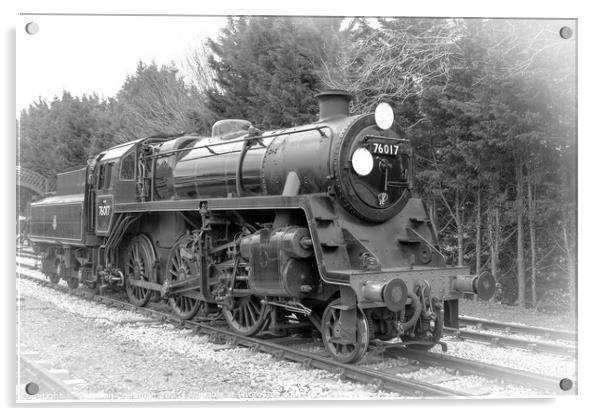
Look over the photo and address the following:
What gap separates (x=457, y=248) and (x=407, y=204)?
4.33m

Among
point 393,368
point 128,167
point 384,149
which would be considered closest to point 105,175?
point 128,167

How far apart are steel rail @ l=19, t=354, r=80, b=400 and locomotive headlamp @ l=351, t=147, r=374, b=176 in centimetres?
372

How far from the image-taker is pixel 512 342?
24.8ft

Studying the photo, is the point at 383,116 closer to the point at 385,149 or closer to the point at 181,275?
the point at 385,149

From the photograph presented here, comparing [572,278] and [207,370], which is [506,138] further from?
[207,370]

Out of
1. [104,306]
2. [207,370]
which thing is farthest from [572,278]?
[104,306]

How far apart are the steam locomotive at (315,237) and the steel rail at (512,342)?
778mm

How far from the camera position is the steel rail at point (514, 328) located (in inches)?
296

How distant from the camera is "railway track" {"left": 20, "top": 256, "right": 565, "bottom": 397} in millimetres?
5608

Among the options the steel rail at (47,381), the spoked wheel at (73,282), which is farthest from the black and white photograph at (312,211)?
the spoked wheel at (73,282)

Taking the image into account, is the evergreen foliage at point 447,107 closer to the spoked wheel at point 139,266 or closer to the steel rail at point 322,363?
the steel rail at point 322,363

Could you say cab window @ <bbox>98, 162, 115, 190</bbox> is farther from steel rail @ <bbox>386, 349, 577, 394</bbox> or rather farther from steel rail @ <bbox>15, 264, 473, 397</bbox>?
steel rail @ <bbox>386, 349, 577, 394</bbox>

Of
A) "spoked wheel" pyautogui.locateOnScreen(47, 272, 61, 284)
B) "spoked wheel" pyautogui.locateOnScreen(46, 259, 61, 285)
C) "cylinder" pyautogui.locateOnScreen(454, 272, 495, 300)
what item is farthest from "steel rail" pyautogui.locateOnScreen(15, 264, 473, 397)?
"spoked wheel" pyautogui.locateOnScreen(47, 272, 61, 284)

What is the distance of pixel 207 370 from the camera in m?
6.68
